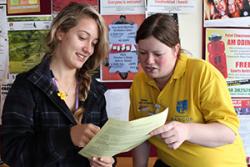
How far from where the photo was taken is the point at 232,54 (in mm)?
1396

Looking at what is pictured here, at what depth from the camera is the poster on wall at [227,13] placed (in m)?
1.36

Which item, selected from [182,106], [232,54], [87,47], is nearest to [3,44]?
[87,47]

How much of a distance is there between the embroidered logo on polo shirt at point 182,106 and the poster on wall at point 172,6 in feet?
1.66

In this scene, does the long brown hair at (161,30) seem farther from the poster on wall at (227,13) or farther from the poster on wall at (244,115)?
the poster on wall at (244,115)

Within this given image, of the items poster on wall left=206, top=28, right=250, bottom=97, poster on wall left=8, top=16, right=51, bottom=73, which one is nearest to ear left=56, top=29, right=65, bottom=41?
poster on wall left=8, top=16, right=51, bottom=73

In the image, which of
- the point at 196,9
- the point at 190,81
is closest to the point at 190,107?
the point at 190,81

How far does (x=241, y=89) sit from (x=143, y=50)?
614mm

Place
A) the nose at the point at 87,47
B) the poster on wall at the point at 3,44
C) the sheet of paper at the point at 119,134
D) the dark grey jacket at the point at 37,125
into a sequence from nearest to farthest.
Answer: the sheet of paper at the point at 119,134
the dark grey jacket at the point at 37,125
the nose at the point at 87,47
the poster on wall at the point at 3,44

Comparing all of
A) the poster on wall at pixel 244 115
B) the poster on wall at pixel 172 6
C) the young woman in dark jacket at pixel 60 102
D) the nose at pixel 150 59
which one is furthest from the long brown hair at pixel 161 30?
the poster on wall at pixel 244 115

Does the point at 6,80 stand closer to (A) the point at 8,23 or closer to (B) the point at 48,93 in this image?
(A) the point at 8,23

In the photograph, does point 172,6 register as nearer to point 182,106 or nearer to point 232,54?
point 232,54

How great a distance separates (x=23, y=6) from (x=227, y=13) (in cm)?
87

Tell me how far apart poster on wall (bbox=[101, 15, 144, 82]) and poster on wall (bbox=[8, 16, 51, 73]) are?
0.95 feet

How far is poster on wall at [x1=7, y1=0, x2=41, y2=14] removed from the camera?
4.77 feet
